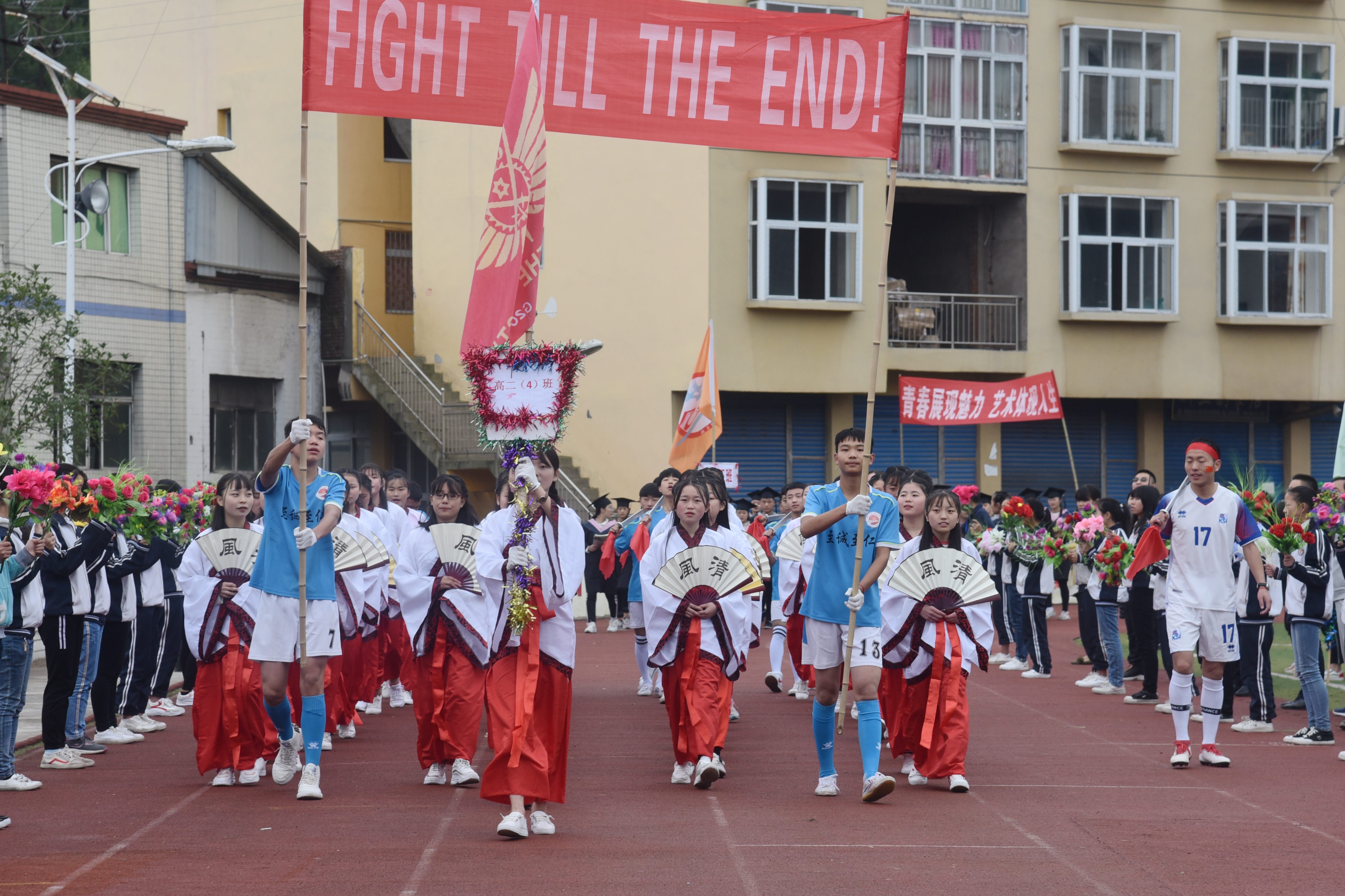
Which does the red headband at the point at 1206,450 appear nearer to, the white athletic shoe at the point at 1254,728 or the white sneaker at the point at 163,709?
the white athletic shoe at the point at 1254,728

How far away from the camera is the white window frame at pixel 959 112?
28.5 m

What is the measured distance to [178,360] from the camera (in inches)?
1054

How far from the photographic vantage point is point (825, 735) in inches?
353

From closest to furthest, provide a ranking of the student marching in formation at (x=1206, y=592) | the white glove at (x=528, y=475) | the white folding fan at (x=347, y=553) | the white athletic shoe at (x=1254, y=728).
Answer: the white glove at (x=528, y=475)
the student marching in formation at (x=1206, y=592)
the white folding fan at (x=347, y=553)
the white athletic shoe at (x=1254, y=728)

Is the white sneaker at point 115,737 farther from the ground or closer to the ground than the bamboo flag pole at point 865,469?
closer to the ground

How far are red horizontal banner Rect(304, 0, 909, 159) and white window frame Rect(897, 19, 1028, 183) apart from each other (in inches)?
713

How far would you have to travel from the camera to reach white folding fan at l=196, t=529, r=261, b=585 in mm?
9570

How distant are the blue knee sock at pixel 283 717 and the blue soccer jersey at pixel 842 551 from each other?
3179mm

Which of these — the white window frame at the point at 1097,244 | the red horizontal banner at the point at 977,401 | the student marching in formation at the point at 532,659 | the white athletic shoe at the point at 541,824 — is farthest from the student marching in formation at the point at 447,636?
the white window frame at the point at 1097,244

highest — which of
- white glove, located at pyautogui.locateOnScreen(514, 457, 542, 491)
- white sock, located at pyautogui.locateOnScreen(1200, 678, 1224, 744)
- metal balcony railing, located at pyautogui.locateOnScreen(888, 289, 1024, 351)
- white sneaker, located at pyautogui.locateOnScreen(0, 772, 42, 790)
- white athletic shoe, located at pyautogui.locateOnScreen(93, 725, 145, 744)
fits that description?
metal balcony railing, located at pyautogui.locateOnScreen(888, 289, 1024, 351)

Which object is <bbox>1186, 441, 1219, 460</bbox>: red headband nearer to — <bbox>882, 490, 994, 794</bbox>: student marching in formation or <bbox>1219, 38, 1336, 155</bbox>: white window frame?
<bbox>882, 490, 994, 794</bbox>: student marching in formation

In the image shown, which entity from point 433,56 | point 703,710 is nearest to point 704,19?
point 433,56

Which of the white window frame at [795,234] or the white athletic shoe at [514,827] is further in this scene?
the white window frame at [795,234]

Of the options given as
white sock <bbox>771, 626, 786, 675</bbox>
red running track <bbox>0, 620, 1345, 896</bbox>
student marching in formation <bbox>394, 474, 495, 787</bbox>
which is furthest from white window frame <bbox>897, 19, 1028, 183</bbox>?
student marching in formation <bbox>394, 474, 495, 787</bbox>
